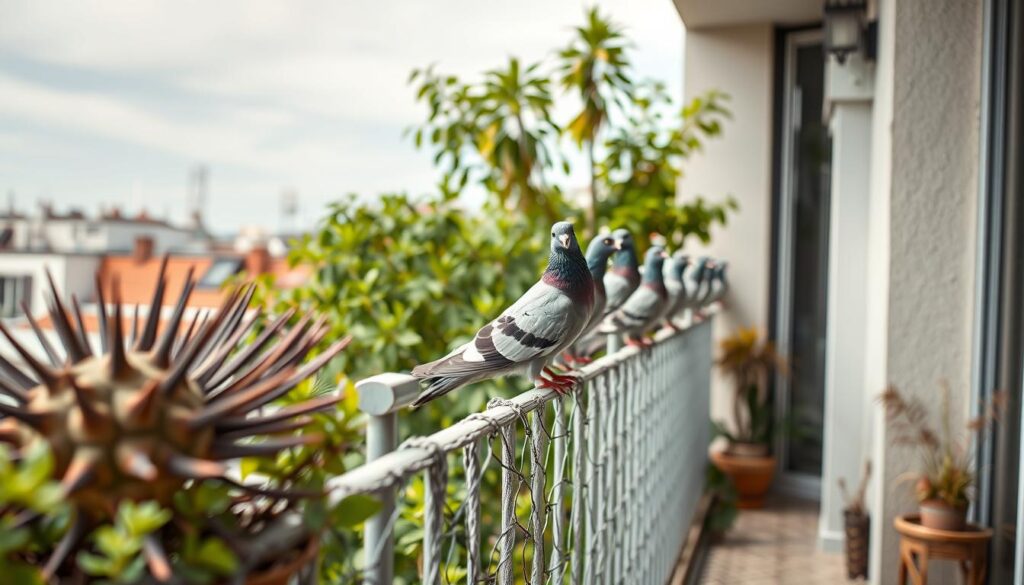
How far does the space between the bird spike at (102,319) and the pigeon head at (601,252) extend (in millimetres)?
1305

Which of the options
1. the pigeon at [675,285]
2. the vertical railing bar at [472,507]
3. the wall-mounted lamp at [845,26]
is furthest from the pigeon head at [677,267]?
the vertical railing bar at [472,507]

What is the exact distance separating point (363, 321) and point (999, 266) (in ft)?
7.55

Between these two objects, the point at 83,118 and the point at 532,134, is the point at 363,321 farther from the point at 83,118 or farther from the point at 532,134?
the point at 83,118

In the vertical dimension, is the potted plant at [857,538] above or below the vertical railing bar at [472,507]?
below

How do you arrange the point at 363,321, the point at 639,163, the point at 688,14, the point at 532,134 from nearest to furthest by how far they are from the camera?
1. the point at 363,321
2. the point at 532,134
3. the point at 639,163
4. the point at 688,14

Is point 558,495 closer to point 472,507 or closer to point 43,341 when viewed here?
point 472,507

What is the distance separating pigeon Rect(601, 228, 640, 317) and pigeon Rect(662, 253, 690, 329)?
1.98 feet

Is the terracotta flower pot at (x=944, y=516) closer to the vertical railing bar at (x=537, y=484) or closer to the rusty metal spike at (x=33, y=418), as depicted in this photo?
the vertical railing bar at (x=537, y=484)

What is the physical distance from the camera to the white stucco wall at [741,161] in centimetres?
552

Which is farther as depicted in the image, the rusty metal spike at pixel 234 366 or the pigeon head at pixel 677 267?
the pigeon head at pixel 677 267

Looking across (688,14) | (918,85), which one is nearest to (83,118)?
(688,14)

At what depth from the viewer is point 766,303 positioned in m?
5.53

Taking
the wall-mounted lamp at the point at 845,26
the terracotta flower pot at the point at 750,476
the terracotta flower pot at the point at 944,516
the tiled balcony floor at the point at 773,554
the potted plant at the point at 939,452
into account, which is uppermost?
the wall-mounted lamp at the point at 845,26

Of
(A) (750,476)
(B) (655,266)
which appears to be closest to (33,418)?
(B) (655,266)
